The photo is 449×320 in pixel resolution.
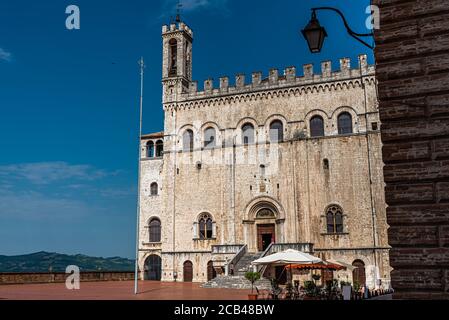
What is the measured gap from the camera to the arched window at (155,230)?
39438 millimetres

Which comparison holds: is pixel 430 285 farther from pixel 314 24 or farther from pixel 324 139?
pixel 324 139

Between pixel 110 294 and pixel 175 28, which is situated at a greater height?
pixel 175 28

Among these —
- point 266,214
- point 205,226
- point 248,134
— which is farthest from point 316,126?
point 205,226

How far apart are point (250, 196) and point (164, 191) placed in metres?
7.41

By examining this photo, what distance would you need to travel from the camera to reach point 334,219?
3366cm

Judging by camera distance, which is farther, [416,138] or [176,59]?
[176,59]

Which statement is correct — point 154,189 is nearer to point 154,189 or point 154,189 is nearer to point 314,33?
point 154,189

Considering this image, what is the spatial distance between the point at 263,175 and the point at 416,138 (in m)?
28.9

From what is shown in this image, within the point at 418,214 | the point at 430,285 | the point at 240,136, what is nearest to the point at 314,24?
the point at 418,214

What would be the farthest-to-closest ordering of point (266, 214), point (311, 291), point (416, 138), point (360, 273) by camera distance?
point (266, 214) → point (360, 273) → point (311, 291) → point (416, 138)

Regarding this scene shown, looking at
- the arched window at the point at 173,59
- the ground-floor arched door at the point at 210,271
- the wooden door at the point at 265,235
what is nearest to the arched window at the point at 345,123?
the wooden door at the point at 265,235

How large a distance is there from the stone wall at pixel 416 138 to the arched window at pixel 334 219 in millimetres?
27012

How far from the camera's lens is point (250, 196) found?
36.1 meters

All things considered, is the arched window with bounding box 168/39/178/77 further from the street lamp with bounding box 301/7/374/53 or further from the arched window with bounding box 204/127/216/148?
the street lamp with bounding box 301/7/374/53
